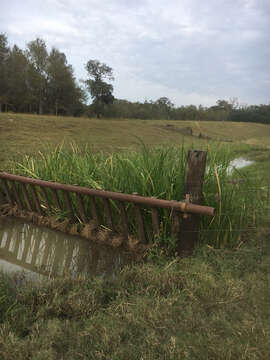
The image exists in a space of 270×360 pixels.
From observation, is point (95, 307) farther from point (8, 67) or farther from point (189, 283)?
point (8, 67)

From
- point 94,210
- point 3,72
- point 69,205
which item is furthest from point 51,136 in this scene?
point 3,72

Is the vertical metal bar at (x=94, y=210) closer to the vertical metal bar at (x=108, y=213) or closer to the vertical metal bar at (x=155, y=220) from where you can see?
the vertical metal bar at (x=108, y=213)

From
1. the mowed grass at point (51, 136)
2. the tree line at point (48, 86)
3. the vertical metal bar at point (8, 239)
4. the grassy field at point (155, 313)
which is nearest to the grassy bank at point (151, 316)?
the grassy field at point (155, 313)

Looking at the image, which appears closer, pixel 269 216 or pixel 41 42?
pixel 269 216

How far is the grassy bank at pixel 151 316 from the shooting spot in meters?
1.75

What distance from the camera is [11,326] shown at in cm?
200

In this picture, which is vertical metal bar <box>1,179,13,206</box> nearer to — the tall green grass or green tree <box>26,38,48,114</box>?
the tall green grass

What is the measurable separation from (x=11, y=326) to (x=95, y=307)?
577mm

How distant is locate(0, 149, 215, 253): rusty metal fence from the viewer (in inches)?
112

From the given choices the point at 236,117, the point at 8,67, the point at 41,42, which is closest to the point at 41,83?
the point at 8,67

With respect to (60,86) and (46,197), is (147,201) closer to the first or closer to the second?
(46,197)

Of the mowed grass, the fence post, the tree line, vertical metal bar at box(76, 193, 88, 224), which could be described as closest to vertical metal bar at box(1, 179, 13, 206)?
vertical metal bar at box(76, 193, 88, 224)

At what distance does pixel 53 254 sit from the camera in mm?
3547

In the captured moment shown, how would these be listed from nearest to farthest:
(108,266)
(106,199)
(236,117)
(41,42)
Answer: (108,266) < (106,199) < (41,42) < (236,117)
